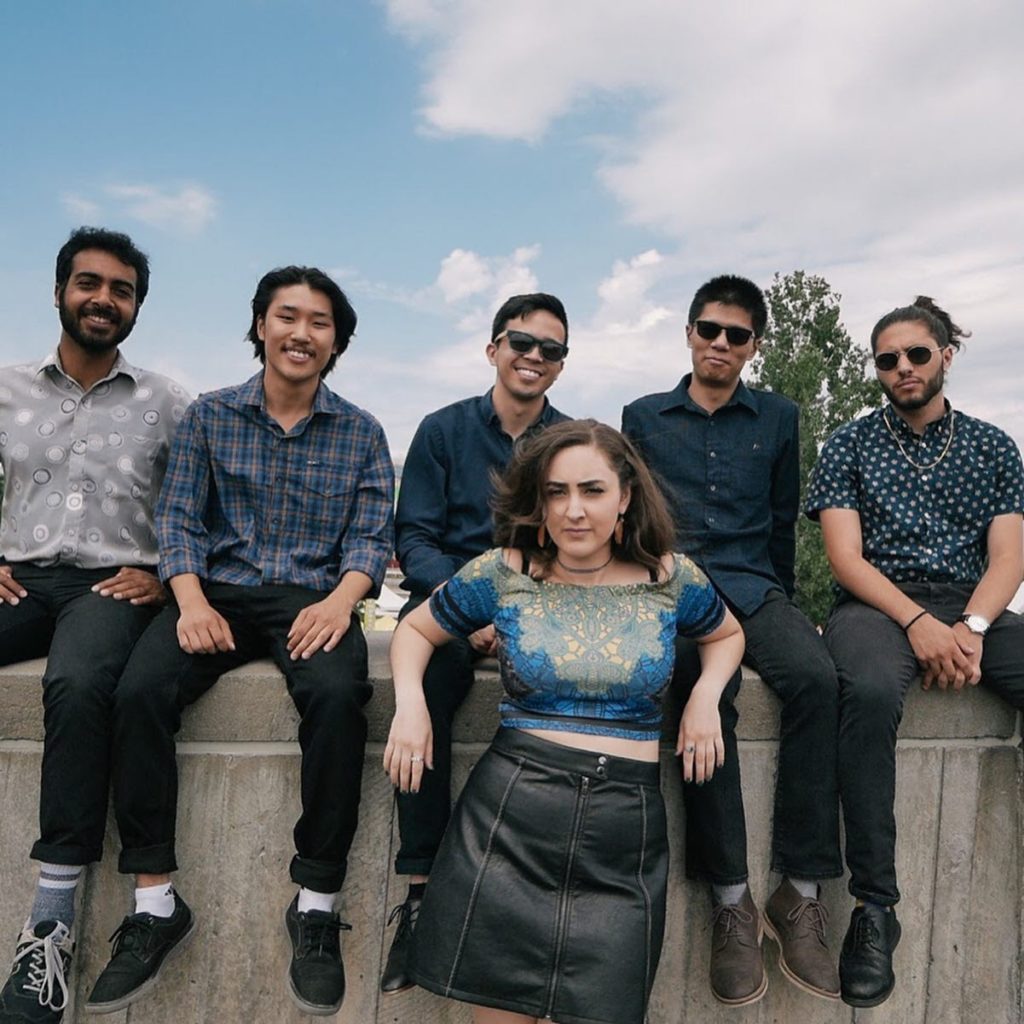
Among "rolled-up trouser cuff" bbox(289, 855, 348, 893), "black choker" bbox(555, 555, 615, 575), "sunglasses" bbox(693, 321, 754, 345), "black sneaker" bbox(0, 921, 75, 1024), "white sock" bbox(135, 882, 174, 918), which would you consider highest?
"sunglasses" bbox(693, 321, 754, 345)

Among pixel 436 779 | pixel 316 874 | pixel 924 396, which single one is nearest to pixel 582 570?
pixel 436 779

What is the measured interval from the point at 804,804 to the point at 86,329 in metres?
3.19

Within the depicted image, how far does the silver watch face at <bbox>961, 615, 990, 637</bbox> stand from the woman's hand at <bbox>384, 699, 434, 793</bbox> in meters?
2.05

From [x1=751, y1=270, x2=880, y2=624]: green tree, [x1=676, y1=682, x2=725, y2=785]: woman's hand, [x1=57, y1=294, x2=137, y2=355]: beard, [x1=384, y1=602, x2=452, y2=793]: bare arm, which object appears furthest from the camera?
[x1=751, y1=270, x2=880, y2=624]: green tree

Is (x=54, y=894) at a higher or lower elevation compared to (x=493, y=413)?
→ lower

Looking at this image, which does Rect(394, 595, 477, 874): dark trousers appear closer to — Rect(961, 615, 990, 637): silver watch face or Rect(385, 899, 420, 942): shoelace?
Rect(385, 899, 420, 942): shoelace

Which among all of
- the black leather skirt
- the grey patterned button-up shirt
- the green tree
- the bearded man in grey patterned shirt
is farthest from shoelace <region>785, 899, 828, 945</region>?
the green tree

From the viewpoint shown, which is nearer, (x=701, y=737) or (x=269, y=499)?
(x=701, y=737)

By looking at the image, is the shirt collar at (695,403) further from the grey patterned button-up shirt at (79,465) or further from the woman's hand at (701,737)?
the grey patterned button-up shirt at (79,465)

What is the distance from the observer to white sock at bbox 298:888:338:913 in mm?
2785

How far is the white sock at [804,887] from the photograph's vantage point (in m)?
3.05

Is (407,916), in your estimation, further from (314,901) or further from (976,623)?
(976,623)

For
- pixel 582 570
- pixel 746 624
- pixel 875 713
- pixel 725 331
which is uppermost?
pixel 725 331

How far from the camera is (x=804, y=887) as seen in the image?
306 centimetres
